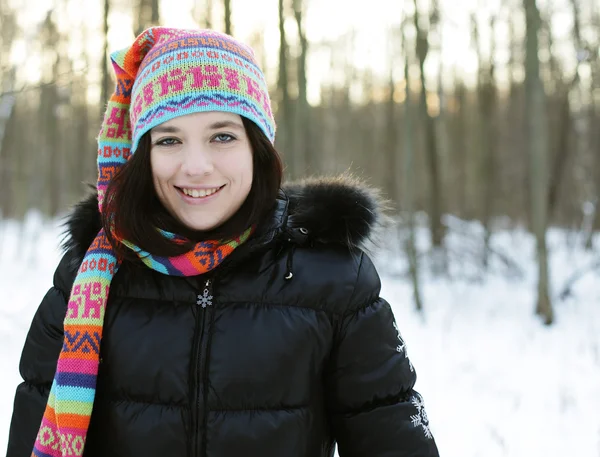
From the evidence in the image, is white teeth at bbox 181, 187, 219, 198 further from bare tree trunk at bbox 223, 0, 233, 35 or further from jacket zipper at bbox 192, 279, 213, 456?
bare tree trunk at bbox 223, 0, 233, 35

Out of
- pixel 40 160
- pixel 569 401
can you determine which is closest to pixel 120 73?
pixel 569 401

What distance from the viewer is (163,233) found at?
1.47 metres

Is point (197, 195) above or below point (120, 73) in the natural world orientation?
below

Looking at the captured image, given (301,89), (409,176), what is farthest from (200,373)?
(301,89)

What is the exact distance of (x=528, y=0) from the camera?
6465 millimetres

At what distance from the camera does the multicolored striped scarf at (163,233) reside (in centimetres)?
140

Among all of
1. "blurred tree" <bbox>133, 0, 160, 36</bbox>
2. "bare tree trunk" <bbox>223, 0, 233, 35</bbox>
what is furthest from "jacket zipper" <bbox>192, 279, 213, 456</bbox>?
"bare tree trunk" <bbox>223, 0, 233, 35</bbox>

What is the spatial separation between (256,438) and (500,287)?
8.43 metres

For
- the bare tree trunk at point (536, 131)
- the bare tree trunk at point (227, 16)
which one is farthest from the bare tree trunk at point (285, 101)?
the bare tree trunk at point (536, 131)

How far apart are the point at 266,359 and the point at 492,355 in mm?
4914

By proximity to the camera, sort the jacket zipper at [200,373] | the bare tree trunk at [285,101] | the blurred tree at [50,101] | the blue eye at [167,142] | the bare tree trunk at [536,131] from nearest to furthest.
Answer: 1. the jacket zipper at [200,373]
2. the blue eye at [167,142]
3. the bare tree trunk at [536,131]
4. the bare tree trunk at [285,101]
5. the blurred tree at [50,101]

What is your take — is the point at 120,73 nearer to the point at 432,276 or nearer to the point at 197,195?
the point at 197,195

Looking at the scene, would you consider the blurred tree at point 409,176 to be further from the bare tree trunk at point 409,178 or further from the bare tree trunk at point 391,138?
the bare tree trunk at point 391,138

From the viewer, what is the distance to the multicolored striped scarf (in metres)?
1.40
